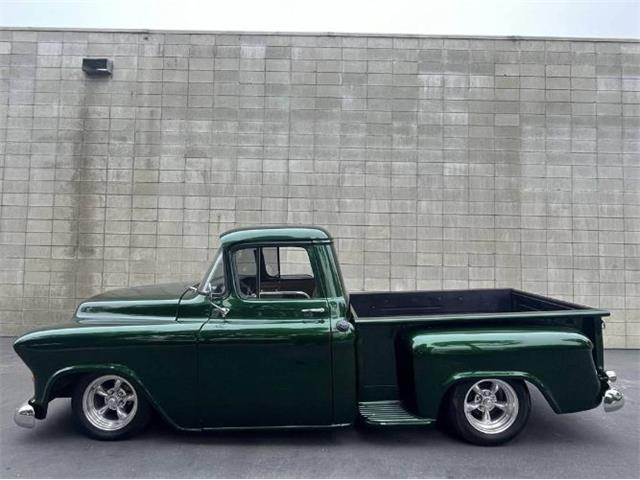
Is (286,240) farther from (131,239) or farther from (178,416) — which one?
(131,239)

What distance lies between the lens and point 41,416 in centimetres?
353

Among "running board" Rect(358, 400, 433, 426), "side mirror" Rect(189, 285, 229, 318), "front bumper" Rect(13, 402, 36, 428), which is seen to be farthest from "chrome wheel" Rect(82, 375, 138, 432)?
"running board" Rect(358, 400, 433, 426)

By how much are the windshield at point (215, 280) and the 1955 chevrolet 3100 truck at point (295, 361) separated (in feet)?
0.03

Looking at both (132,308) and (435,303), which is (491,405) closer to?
(435,303)

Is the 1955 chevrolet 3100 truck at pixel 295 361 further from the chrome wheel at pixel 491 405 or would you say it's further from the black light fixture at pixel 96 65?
the black light fixture at pixel 96 65

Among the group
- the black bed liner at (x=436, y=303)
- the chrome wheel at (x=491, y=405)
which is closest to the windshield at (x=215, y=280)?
the black bed liner at (x=436, y=303)

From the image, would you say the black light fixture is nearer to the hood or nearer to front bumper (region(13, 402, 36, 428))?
the hood

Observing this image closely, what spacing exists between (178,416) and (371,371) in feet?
5.30

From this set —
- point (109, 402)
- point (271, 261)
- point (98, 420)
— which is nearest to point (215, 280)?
point (271, 261)

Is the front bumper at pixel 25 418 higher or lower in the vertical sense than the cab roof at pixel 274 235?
lower

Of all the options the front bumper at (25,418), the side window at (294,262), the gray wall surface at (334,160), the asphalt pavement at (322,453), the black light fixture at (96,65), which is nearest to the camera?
the asphalt pavement at (322,453)

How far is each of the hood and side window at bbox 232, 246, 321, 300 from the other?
62cm

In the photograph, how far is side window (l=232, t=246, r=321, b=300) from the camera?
3.68 meters

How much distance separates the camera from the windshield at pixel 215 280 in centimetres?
365
